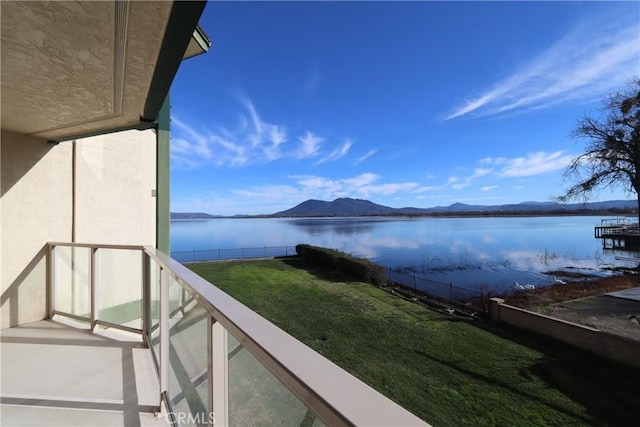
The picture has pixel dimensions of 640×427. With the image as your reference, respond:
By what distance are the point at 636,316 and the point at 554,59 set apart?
1054 cm

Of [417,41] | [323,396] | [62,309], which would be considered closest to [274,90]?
[417,41]

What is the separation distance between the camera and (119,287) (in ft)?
10.6

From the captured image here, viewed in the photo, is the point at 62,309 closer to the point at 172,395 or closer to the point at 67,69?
the point at 172,395

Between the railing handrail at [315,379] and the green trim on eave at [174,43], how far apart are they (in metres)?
1.35

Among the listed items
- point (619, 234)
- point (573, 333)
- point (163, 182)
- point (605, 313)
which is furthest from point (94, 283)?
point (619, 234)

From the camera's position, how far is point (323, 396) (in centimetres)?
41

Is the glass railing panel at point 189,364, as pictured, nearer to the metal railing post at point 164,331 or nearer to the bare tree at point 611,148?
the metal railing post at point 164,331

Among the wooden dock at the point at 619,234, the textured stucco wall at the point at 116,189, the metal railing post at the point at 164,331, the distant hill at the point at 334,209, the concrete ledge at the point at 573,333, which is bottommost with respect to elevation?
the concrete ledge at the point at 573,333

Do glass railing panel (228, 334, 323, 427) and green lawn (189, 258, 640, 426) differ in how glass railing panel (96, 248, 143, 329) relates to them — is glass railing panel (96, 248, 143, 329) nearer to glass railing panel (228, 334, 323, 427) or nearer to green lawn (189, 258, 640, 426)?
glass railing panel (228, 334, 323, 427)

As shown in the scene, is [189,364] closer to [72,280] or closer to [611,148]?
[72,280]

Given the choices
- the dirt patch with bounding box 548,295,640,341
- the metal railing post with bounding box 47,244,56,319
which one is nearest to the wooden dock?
the dirt patch with bounding box 548,295,640,341

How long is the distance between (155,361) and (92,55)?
235 centimetres

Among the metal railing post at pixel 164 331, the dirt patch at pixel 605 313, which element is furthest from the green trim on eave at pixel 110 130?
the dirt patch at pixel 605 313

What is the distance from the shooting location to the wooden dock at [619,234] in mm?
23406
